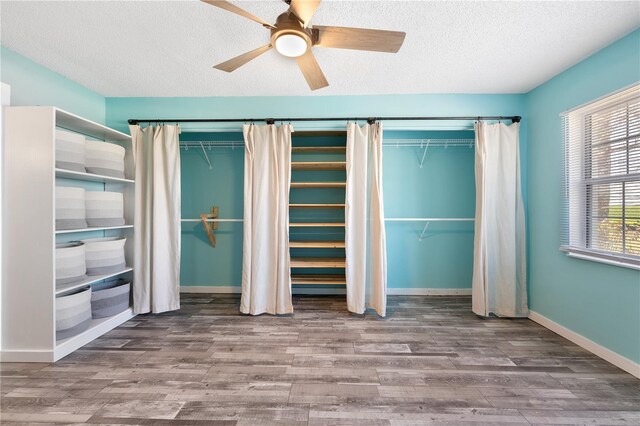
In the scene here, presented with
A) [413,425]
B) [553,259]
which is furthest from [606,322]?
[413,425]

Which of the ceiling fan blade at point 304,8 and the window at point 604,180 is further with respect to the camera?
the window at point 604,180

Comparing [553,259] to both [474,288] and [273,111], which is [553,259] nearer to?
[474,288]

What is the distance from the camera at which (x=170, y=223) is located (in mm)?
3035

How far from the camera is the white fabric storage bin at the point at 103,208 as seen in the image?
2.56 metres

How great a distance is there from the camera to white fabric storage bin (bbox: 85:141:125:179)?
2582mm

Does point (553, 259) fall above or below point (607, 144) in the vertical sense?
below

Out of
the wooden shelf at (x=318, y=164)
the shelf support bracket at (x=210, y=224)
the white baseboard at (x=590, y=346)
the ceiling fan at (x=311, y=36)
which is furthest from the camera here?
the shelf support bracket at (x=210, y=224)

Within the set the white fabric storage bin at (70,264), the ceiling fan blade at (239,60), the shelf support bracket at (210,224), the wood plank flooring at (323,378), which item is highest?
the ceiling fan blade at (239,60)

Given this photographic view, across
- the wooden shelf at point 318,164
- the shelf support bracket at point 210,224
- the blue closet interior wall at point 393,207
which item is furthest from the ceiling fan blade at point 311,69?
the shelf support bracket at point 210,224

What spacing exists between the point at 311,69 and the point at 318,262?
7.23ft

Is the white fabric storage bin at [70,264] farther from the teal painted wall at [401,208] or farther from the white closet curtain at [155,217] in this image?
the teal painted wall at [401,208]

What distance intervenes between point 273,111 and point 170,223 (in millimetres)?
1728

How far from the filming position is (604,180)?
7.32 feet

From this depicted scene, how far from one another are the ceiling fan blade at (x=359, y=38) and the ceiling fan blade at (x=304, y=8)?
0.09m
